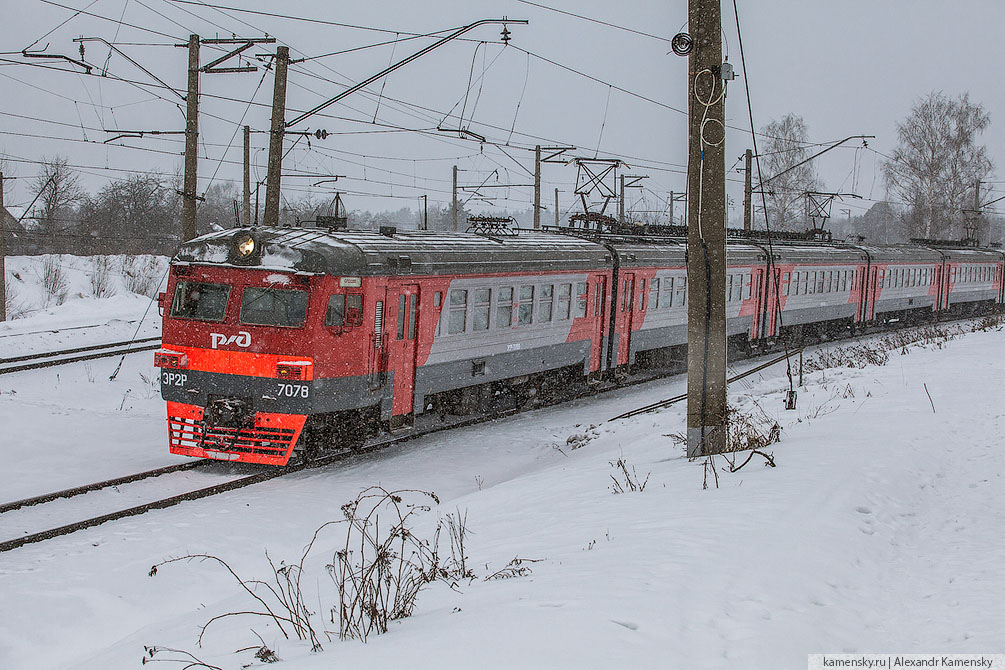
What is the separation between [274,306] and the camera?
11.3 m

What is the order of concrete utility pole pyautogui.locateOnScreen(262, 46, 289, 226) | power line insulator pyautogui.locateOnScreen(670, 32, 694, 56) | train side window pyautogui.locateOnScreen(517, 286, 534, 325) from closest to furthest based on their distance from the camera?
power line insulator pyautogui.locateOnScreen(670, 32, 694, 56) < train side window pyautogui.locateOnScreen(517, 286, 534, 325) < concrete utility pole pyautogui.locateOnScreen(262, 46, 289, 226)

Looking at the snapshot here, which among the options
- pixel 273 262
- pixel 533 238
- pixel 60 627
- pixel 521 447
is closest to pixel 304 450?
pixel 273 262

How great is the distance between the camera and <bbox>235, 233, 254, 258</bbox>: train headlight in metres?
11.5

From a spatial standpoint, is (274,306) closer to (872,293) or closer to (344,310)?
(344,310)

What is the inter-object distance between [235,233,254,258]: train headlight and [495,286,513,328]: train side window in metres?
4.44

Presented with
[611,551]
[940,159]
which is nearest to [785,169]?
[940,159]

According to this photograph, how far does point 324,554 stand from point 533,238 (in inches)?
380

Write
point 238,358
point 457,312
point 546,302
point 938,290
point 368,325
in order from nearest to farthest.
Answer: point 238,358, point 368,325, point 457,312, point 546,302, point 938,290

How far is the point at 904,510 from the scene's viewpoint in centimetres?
734

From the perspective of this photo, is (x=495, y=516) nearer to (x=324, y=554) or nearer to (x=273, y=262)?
(x=324, y=554)

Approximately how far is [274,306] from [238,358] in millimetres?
769

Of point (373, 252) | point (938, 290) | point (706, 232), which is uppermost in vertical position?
point (706, 232)

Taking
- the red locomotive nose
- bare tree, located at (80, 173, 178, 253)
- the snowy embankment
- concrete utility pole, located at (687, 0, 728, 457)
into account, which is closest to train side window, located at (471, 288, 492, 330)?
the red locomotive nose

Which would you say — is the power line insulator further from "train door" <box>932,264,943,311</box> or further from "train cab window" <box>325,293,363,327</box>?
"train door" <box>932,264,943,311</box>
